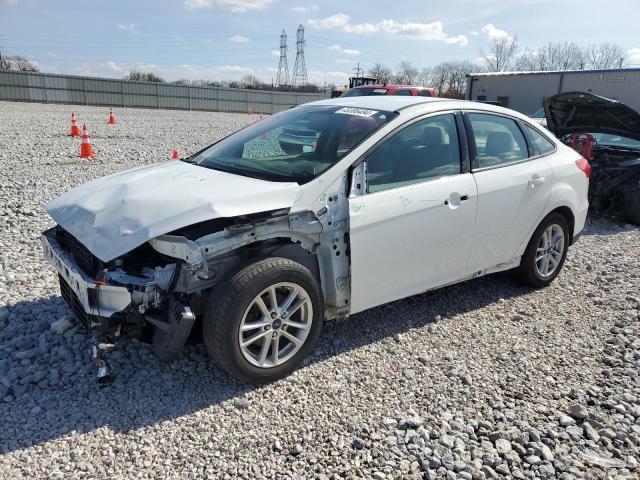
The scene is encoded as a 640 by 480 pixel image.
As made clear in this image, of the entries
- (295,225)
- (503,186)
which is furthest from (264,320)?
(503,186)

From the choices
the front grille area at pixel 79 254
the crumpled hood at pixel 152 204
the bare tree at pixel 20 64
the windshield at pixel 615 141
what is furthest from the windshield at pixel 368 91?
the bare tree at pixel 20 64

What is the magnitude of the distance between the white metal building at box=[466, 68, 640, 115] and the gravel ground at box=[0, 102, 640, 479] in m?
19.6

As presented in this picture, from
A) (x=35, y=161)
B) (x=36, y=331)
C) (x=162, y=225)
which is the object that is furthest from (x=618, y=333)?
(x=35, y=161)

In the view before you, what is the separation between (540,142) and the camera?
16.0 feet

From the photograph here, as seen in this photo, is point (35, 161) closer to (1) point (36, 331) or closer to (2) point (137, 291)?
(1) point (36, 331)

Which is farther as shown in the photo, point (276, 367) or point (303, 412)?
point (276, 367)

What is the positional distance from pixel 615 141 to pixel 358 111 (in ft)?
20.2

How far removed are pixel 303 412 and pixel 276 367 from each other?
0.36 m

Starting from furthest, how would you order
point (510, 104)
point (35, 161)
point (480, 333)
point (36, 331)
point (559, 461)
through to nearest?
point (510, 104)
point (35, 161)
point (480, 333)
point (36, 331)
point (559, 461)

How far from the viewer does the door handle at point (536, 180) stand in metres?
4.54

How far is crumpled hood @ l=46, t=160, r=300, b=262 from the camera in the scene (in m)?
2.96

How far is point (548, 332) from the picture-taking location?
4227 millimetres

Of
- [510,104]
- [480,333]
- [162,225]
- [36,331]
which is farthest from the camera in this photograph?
[510,104]

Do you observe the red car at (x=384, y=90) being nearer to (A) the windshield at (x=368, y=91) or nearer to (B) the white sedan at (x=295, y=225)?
(A) the windshield at (x=368, y=91)
